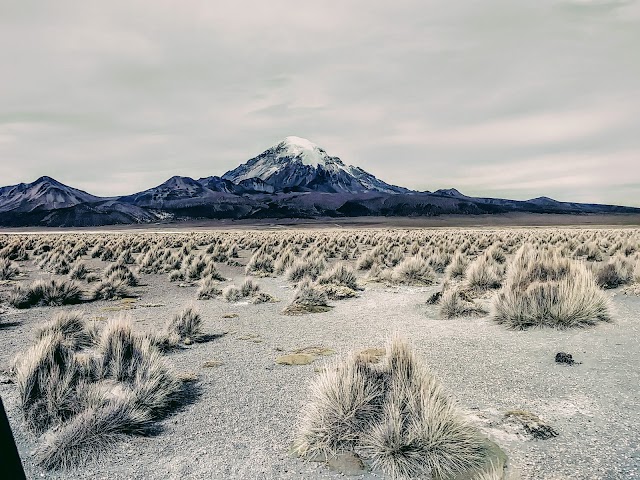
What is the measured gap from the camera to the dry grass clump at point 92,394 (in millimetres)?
4148

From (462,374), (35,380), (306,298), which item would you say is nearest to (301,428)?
(462,374)

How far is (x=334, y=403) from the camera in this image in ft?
14.0

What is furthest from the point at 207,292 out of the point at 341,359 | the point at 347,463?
the point at 347,463

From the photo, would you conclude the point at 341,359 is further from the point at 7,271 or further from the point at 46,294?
the point at 7,271

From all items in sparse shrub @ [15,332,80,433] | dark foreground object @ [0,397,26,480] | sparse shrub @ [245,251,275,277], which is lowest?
sparse shrub @ [245,251,275,277]

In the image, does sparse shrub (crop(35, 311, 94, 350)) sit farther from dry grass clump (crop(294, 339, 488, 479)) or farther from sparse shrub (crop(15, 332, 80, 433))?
dry grass clump (crop(294, 339, 488, 479))

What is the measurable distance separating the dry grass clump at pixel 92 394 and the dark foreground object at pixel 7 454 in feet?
10.3

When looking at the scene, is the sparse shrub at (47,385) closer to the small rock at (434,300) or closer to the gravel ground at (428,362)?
the gravel ground at (428,362)

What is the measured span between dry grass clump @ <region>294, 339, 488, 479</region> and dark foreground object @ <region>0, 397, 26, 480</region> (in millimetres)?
2973

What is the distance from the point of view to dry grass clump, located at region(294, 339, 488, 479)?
3736 mm

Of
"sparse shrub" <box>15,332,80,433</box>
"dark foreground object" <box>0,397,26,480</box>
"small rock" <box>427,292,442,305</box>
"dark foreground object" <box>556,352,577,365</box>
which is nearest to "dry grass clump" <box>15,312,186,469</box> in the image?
"sparse shrub" <box>15,332,80,433</box>

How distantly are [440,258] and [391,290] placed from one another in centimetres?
783

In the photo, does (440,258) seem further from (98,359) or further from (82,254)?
(82,254)

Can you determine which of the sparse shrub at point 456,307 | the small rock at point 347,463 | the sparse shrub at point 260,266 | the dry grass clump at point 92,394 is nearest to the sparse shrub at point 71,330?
the dry grass clump at point 92,394
